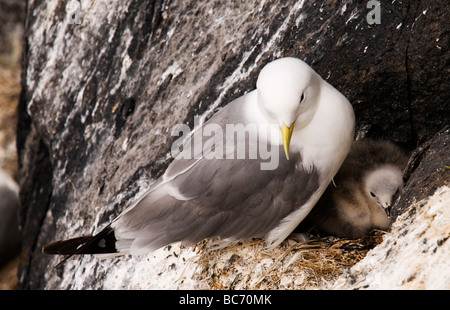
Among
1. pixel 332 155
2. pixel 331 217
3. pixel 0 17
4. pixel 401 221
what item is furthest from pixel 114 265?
pixel 0 17

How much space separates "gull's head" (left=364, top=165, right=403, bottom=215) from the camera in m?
2.59

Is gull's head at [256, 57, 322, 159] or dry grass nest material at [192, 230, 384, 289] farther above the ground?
gull's head at [256, 57, 322, 159]

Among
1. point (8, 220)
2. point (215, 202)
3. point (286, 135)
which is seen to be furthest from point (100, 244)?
point (8, 220)

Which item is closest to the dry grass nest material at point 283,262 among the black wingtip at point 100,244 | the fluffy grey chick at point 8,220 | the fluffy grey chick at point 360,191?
the fluffy grey chick at point 360,191

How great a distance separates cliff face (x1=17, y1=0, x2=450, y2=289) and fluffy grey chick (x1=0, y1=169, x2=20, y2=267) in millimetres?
1001

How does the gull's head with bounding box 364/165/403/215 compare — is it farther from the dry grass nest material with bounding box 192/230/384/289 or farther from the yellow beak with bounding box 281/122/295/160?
the yellow beak with bounding box 281/122/295/160

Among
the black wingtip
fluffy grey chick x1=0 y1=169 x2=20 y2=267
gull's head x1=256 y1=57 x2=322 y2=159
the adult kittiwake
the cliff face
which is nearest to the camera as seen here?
gull's head x1=256 y1=57 x2=322 y2=159

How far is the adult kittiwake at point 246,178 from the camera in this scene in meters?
2.52

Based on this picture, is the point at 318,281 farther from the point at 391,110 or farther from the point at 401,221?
the point at 391,110

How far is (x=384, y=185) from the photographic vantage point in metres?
2.63

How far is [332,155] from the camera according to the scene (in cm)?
254

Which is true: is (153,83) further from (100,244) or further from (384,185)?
(384,185)

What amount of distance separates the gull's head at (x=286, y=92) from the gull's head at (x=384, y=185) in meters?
0.49

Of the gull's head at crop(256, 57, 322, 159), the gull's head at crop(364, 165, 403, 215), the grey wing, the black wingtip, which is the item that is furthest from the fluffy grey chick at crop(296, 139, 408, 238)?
the black wingtip
